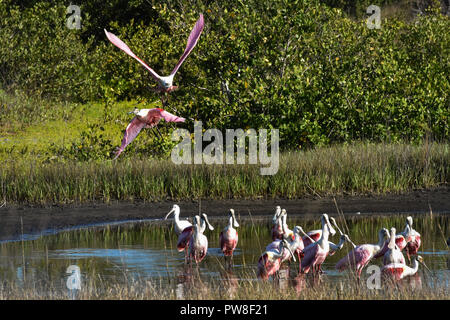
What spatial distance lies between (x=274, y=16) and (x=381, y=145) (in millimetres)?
4183

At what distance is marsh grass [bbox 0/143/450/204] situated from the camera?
17.3m

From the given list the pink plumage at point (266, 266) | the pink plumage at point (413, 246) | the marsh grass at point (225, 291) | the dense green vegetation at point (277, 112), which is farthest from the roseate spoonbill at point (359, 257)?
the dense green vegetation at point (277, 112)

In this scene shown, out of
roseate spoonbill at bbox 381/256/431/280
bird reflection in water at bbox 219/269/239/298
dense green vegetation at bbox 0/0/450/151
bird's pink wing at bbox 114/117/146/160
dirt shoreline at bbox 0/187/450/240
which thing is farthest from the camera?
dense green vegetation at bbox 0/0/450/151

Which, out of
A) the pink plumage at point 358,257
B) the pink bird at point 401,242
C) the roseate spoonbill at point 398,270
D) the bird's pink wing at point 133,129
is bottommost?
the roseate spoonbill at point 398,270

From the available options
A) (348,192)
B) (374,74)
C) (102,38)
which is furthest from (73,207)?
(102,38)

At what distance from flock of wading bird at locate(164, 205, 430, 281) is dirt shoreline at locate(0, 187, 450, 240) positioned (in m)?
4.07

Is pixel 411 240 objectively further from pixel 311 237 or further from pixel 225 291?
pixel 225 291

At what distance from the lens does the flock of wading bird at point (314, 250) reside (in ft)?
34.3

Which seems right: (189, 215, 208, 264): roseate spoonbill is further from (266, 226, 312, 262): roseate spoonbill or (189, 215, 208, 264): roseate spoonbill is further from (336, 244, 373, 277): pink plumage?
(336, 244, 373, 277): pink plumage

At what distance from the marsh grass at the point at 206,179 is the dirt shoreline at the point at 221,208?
0.28 metres

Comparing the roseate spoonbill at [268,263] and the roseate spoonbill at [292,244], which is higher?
the roseate spoonbill at [292,244]

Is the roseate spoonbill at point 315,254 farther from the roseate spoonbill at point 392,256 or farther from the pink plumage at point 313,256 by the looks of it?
the roseate spoonbill at point 392,256

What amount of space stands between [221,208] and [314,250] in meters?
6.28

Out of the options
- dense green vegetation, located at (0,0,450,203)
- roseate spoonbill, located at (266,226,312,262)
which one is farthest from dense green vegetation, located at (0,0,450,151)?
roseate spoonbill, located at (266,226,312,262)
